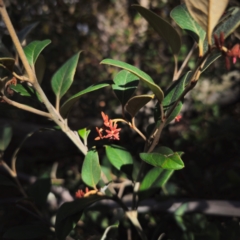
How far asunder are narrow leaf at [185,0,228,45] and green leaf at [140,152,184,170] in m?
0.20

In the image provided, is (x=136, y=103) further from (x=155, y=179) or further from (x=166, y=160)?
Result: (x=155, y=179)

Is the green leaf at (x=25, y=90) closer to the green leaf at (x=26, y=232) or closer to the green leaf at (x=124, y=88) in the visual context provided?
the green leaf at (x=124, y=88)

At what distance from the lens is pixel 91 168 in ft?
2.56

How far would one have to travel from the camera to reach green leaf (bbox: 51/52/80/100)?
0.83 meters

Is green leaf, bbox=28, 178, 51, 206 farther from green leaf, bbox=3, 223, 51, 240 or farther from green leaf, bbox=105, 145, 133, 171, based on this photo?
green leaf, bbox=105, 145, 133, 171

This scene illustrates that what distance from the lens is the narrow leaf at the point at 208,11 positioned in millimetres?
471

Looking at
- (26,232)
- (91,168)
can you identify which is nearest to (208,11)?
(91,168)

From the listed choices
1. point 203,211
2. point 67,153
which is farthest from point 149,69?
point 203,211

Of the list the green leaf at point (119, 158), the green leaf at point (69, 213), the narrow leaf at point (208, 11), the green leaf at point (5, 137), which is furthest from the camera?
the green leaf at point (5, 137)

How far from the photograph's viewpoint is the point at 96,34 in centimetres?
284

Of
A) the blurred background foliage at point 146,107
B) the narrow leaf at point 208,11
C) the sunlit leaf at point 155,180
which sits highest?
the narrow leaf at point 208,11

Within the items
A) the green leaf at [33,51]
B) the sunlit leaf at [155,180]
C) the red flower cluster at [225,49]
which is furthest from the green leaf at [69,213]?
the red flower cluster at [225,49]

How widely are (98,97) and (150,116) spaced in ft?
1.73

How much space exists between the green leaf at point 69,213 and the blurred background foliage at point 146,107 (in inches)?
11.8
